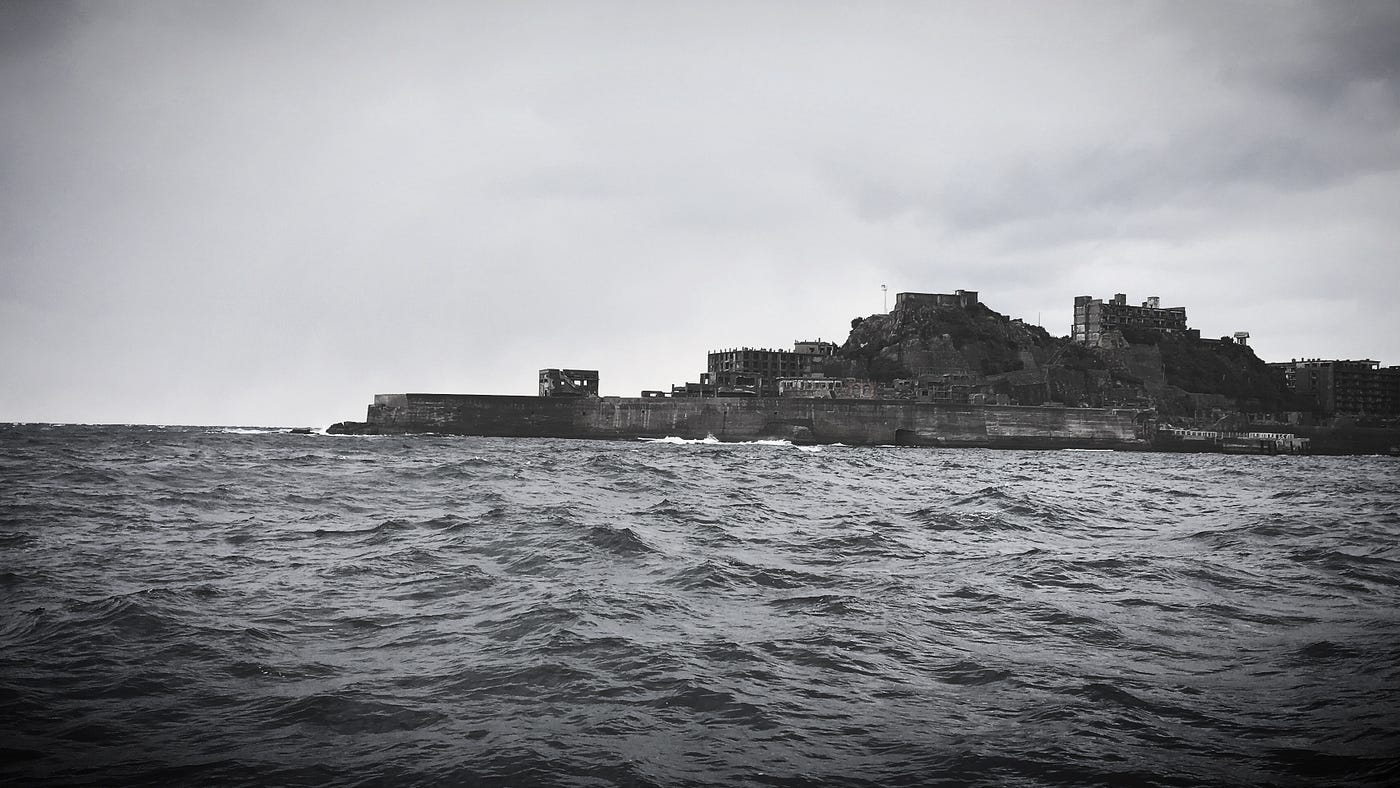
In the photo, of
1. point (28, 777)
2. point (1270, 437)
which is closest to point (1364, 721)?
point (28, 777)

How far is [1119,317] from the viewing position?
14062cm

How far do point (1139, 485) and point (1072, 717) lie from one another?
2895cm

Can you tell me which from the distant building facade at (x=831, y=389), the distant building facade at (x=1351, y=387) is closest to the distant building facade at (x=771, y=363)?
Answer: the distant building facade at (x=831, y=389)

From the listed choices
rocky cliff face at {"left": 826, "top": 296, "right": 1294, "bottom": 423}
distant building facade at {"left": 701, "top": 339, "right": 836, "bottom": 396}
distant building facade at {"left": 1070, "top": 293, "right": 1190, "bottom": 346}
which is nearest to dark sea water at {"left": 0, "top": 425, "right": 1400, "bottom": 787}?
rocky cliff face at {"left": 826, "top": 296, "right": 1294, "bottom": 423}

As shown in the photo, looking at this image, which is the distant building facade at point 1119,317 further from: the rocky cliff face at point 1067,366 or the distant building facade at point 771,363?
the distant building facade at point 771,363

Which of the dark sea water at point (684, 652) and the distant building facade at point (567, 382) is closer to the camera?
the dark sea water at point (684, 652)

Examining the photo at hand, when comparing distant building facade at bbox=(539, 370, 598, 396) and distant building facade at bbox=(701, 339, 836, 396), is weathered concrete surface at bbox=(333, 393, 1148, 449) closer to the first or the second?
distant building facade at bbox=(539, 370, 598, 396)

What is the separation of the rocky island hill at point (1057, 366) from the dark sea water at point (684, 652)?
9262 centimetres

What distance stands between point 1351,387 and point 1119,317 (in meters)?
36.1

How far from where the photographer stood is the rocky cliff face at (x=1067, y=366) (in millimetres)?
114062

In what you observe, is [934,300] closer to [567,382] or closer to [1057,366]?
[1057,366]

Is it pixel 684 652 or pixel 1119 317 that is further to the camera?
pixel 1119 317

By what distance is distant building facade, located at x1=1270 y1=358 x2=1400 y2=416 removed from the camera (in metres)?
129

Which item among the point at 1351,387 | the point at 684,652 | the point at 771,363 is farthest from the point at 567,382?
the point at 1351,387
